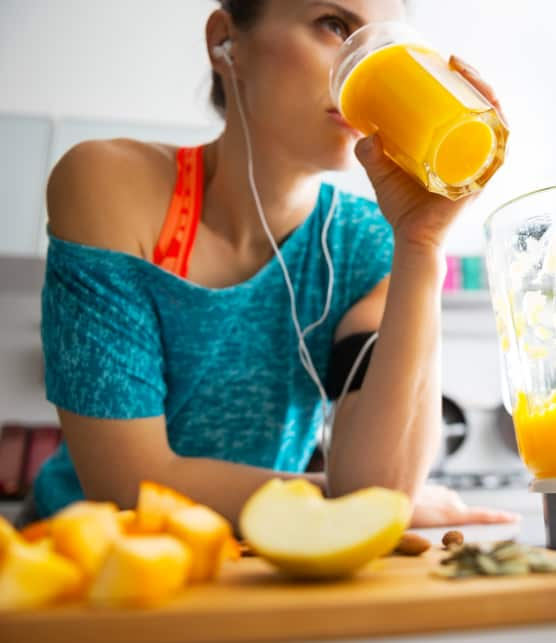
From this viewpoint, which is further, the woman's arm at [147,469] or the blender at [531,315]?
the woman's arm at [147,469]

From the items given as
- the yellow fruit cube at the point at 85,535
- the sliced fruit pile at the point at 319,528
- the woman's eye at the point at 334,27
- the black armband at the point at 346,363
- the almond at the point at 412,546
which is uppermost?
the woman's eye at the point at 334,27

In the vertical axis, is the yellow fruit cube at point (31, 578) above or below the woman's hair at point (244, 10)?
below

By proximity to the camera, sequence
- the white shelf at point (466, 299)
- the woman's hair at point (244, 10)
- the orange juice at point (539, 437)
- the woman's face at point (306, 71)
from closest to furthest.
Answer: the orange juice at point (539, 437) < the woman's face at point (306, 71) < the woman's hair at point (244, 10) < the white shelf at point (466, 299)

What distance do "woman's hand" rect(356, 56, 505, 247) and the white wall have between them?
1406 millimetres

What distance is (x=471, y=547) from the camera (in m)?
0.34

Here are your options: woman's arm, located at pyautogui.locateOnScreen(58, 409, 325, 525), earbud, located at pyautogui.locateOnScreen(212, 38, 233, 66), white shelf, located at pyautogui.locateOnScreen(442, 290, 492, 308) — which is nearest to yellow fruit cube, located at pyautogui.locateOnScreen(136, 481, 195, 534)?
woman's arm, located at pyautogui.locateOnScreen(58, 409, 325, 525)

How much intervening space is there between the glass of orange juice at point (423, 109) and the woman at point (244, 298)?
0.04m

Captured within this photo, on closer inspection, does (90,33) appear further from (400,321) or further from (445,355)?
(400,321)

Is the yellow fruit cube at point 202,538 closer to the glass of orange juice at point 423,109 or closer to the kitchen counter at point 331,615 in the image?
the kitchen counter at point 331,615

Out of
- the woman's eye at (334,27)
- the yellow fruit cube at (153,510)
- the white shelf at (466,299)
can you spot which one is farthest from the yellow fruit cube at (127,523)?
the white shelf at (466,299)

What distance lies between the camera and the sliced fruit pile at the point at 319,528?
0.29 meters

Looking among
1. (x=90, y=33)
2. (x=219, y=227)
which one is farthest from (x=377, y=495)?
(x=90, y=33)

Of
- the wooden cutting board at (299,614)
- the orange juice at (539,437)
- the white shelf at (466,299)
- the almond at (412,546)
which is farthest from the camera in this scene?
the white shelf at (466,299)

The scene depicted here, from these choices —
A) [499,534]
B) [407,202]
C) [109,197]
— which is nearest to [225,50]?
[109,197]
